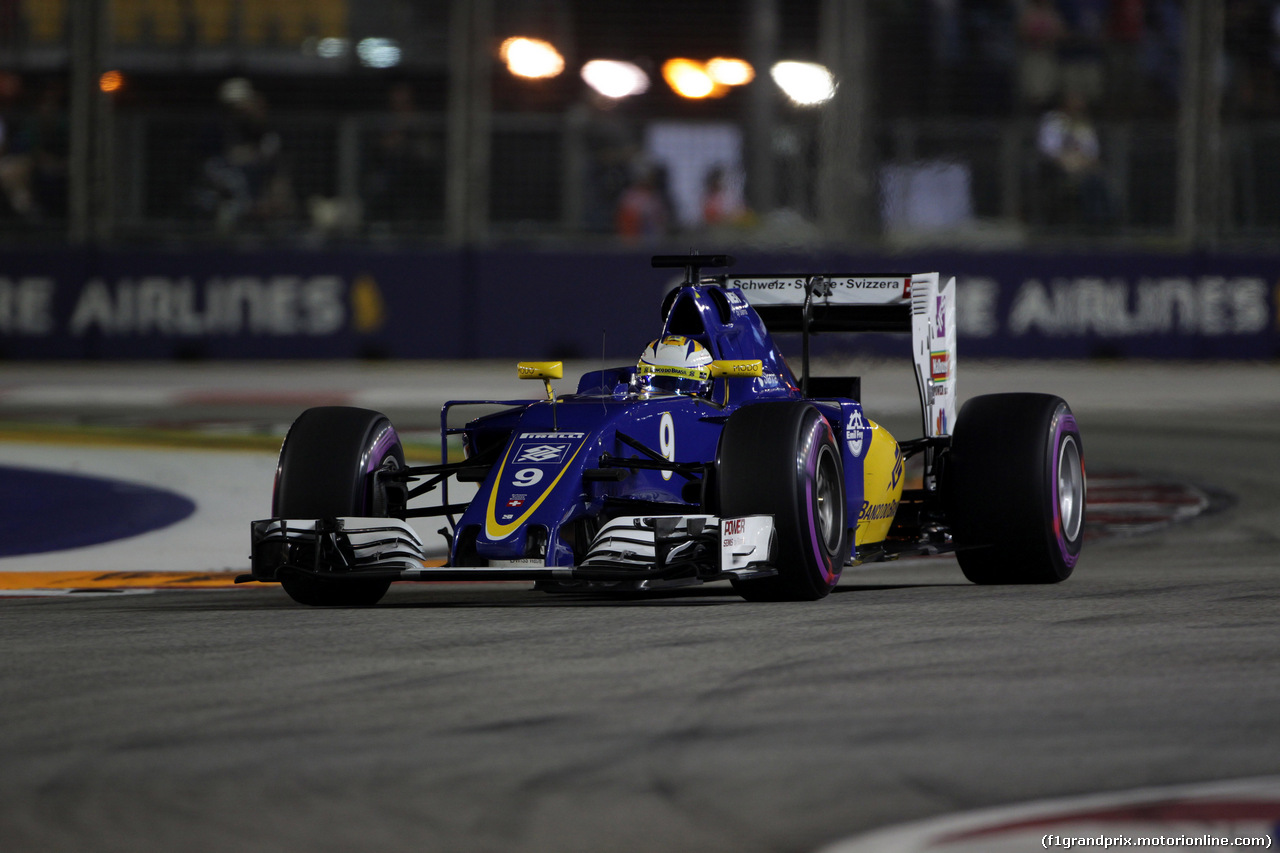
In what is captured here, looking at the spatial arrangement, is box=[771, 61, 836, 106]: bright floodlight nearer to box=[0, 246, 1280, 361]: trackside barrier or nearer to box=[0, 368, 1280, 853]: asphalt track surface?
box=[0, 246, 1280, 361]: trackside barrier

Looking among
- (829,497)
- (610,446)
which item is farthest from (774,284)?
(610,446)

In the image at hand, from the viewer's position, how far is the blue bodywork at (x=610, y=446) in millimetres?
6656

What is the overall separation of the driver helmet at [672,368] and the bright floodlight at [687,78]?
13351 millimetres

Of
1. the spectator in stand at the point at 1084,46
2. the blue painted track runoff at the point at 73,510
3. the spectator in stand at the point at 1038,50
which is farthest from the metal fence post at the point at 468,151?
the blue painted track runoff at the point at 73,510

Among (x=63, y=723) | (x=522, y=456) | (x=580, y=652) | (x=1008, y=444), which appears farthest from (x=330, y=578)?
(x=1008, y=444)

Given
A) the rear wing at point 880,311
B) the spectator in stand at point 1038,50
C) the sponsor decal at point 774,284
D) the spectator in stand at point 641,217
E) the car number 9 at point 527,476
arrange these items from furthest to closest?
the spectator in stand at point 1038,50, the spectator in stand at point 641,217, the sponsor decal at point 774,284, the rear wing at point 880,311, the car number 9 at point 527,476

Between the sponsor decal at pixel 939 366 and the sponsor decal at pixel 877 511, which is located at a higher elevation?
the sponsor decal at pixel 939 366

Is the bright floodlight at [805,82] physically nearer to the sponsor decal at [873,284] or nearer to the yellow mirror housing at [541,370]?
the sponsor decal at [873,284]

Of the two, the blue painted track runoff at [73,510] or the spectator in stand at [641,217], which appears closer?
the blue painted track runoff at [73,510]

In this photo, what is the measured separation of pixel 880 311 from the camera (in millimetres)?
8492

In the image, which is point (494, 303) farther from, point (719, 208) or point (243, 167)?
point (243, 167)

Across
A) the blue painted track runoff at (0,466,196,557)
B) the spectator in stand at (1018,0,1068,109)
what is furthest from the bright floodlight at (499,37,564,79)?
the blue painted track runoff at (0,466,196,557)

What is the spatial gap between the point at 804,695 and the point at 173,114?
54.1 feet

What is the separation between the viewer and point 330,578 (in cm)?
672
